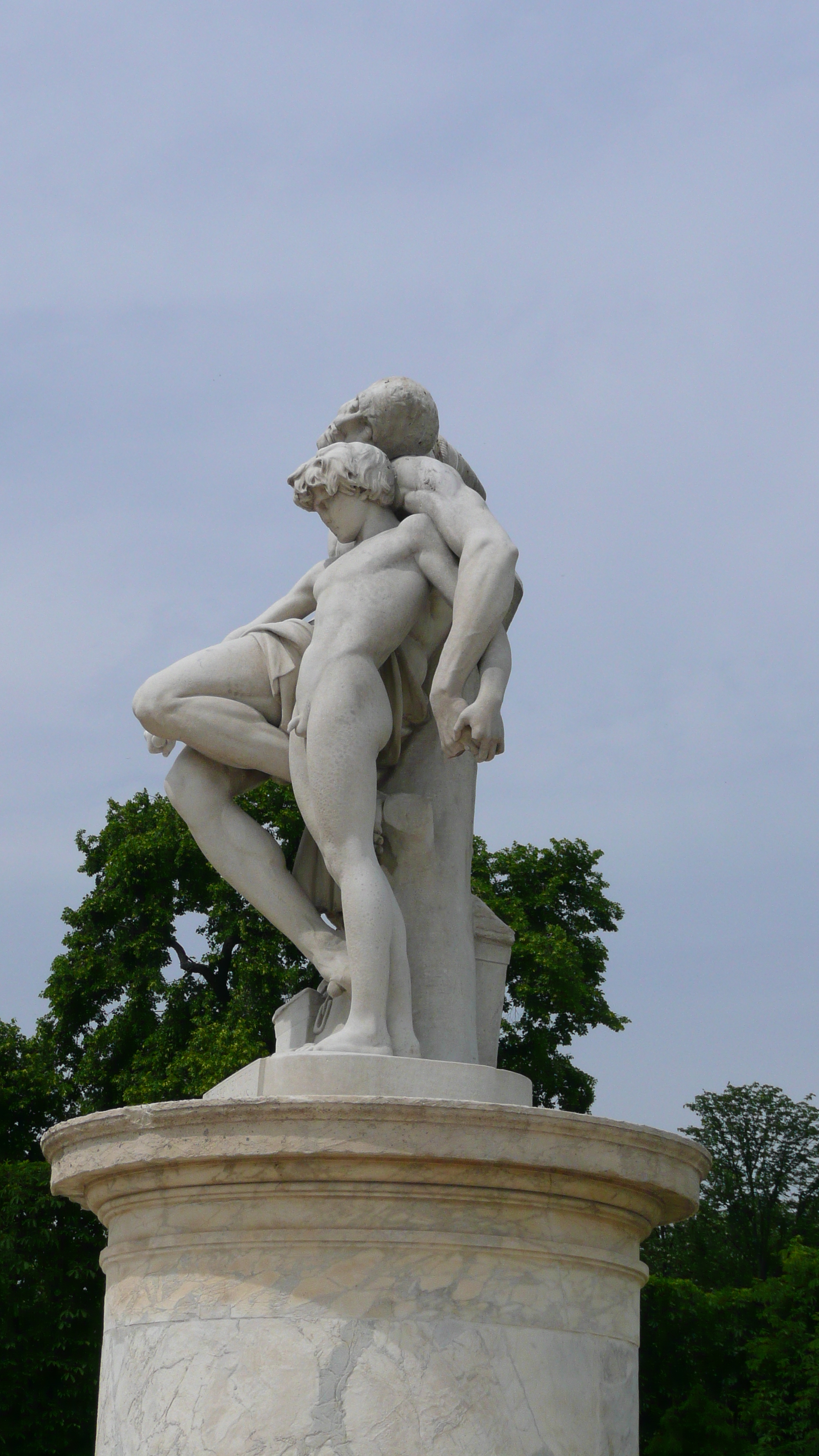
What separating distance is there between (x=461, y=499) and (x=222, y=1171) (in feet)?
8.26

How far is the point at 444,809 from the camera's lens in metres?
5.95

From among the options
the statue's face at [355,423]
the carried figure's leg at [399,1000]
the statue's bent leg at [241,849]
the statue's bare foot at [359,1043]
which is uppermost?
the statue's face at [355,423]

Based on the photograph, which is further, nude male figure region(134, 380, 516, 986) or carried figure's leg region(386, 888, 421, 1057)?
nude male figure region(134, 380, 516, 986)

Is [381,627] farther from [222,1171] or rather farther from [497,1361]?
[497,1361]

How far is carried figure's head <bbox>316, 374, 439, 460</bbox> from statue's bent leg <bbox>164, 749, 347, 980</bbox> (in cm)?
135

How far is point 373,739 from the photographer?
566 centimetres

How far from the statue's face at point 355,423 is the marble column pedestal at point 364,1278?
2651mm

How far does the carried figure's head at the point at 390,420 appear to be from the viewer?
21.1ft

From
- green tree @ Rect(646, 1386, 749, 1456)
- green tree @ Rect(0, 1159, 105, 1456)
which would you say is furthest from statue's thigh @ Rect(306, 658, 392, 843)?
green tree @ Rect(646, 1386, 749, 1456)

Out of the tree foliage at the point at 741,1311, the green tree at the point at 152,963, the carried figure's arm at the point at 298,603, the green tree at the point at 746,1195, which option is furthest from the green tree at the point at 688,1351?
the carried figure's arm at the point at 298,603

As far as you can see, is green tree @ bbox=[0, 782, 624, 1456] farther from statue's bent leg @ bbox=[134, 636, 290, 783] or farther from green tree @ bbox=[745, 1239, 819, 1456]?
statue's bent leg @ bbox=[134, 636, 290, 783]

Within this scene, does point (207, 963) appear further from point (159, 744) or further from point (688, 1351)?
point (159, 744)

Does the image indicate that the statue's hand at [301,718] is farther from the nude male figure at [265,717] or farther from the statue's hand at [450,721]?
the statue's hand at [450,721]

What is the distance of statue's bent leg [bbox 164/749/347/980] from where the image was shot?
19.1 ft
